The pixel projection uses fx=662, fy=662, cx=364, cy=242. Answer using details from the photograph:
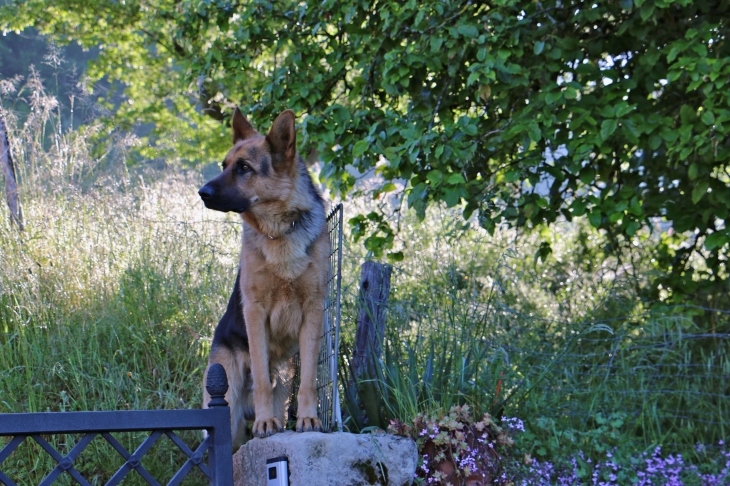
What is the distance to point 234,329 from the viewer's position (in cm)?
351

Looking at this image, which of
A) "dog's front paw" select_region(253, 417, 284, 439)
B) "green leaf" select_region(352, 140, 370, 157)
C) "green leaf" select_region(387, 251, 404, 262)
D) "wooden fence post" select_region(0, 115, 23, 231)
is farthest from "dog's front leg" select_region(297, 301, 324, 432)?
"wooden fence post" select_region(0, 115, 23, 231)

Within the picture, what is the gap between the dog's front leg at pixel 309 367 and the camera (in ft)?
10.1

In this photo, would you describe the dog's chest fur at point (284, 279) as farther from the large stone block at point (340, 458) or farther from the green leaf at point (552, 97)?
the green leaf at point (552, 97)

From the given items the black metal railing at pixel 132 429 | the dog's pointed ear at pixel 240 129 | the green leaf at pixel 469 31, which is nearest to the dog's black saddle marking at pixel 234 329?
the dog's pointed ear at pixel 240 129

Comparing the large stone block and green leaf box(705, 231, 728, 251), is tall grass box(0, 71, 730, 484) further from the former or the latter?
green leaf box(705, 231, 728, 251)

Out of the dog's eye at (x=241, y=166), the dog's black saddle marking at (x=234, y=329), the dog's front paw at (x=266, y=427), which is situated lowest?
the dog's front paw at (x=266, y=427)

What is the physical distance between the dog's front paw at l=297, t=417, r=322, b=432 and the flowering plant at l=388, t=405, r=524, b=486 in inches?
15.6

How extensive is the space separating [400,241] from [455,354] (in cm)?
311

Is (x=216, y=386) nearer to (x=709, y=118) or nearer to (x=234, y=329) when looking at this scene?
(x=234, y=329)

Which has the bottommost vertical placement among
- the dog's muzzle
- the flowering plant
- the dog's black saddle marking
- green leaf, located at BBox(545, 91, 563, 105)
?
the flowering plant

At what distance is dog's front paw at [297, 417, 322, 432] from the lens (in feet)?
10.0

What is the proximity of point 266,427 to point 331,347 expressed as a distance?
0.56 m

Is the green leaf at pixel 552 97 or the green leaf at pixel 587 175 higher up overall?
the green leaf at pixel 552 97

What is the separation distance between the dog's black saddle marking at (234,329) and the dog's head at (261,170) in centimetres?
44
